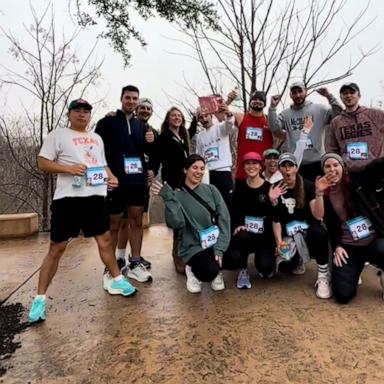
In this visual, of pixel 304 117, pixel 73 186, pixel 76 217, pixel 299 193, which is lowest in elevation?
pixel 76 217

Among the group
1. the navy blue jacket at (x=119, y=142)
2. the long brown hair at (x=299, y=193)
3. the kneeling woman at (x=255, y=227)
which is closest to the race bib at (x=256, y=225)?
the kneeling woman at (x=255, y=227)

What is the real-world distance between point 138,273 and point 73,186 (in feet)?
3.66

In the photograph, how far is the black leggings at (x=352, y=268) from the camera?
8.58 ft

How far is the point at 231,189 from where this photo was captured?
11.8 ft

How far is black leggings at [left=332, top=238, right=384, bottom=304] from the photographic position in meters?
2.62

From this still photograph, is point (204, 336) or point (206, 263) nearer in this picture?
point (204, 336)

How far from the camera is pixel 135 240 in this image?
3.37 m

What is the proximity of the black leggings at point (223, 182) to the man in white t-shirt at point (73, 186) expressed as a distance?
1.17 m

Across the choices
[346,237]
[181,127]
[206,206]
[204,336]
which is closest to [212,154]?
[181,127]

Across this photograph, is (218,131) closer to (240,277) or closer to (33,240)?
(240,277)

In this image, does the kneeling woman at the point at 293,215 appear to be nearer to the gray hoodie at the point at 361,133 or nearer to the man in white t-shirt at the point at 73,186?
the gray hoodie at the point at 361,133

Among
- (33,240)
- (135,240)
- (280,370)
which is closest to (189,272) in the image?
(135,240)

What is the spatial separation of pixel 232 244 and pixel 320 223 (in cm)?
70

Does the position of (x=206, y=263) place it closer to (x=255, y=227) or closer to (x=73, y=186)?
(x=255, y=227)
